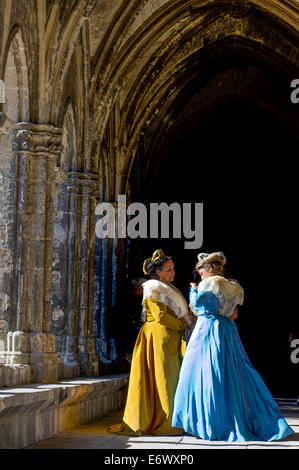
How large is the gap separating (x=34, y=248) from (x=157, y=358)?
7.73ft

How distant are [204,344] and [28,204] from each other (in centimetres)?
290

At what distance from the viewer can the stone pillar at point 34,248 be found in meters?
7.98

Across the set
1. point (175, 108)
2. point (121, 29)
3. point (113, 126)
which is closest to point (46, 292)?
point (121, 29)

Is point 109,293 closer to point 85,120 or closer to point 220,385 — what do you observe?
point 85,120

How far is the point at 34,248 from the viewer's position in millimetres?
8359

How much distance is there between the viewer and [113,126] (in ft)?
44.5

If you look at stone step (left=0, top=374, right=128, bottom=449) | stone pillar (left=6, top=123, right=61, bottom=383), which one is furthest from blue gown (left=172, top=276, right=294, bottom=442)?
stone pillar (left=6, top=123, right=61, bottom=383)

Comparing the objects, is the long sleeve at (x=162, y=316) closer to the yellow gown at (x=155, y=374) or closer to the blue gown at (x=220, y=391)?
the yellow gown at (x=155, y=374)

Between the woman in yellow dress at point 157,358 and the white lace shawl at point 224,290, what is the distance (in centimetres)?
52

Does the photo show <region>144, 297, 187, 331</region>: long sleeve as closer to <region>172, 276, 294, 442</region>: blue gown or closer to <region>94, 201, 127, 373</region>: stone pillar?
<region>172, 276, 294, 442</region>: blue gown

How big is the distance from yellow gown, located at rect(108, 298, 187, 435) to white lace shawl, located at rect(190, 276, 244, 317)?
23.3 inches

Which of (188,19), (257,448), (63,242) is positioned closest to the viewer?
(257,448)

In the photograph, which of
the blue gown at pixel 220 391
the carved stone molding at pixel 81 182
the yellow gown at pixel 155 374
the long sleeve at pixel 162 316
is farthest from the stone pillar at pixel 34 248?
the blue gown at pixel 220 391
